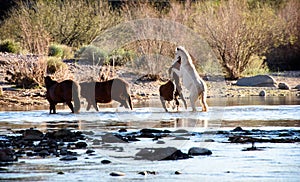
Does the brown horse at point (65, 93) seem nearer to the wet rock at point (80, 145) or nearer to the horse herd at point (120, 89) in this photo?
the horse herd at point (120, 89)

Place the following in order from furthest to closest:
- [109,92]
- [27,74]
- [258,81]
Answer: [258,81] → [27,74] → [109,92]

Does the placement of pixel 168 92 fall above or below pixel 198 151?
above

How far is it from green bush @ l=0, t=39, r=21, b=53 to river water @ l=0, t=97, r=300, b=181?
600 inches

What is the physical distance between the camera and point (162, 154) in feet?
43.1

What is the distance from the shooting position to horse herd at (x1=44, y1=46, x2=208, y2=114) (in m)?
21.6

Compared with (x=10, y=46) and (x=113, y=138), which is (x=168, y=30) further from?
(x=113, y=138)

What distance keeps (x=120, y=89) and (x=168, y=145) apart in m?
7.85

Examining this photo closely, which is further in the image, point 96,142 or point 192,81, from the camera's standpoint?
point 192,81

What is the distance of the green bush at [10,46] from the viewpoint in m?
38.0

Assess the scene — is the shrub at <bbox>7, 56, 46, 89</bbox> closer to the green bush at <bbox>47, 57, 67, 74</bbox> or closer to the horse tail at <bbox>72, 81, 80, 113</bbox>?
the green bush at <bbox>47, 57, 67, 74</bbox>

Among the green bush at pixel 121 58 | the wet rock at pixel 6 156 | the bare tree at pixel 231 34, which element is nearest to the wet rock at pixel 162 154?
the wet rock at pixel 6 156

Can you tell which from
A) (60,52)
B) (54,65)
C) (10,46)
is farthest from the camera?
(10,46)

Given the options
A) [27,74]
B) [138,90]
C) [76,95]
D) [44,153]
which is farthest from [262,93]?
[44,153]

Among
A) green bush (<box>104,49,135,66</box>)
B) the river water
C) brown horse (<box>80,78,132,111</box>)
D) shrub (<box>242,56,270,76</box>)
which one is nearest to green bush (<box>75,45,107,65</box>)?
green bush (<box>104,49,135,66</box>)
